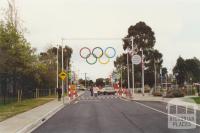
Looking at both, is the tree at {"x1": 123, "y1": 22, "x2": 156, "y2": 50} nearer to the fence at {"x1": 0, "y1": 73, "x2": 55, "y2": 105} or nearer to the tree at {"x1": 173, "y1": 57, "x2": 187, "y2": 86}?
the tree at {"x1": 173, "y1": 57, "x2": 187, "y2": 86}

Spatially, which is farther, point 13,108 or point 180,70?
point 180,70

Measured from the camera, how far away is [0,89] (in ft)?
158

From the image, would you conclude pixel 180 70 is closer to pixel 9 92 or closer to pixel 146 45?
pixel 146 45

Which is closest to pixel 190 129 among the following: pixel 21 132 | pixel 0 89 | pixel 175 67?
pixel 21 132

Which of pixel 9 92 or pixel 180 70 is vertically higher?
pixel 180 70

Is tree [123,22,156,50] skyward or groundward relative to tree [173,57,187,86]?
skyward

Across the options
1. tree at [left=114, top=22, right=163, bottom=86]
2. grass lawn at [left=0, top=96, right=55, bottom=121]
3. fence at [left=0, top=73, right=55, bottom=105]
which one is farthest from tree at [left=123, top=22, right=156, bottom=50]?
grass lawn at [left=0, top=96, right=55, bottom=121]

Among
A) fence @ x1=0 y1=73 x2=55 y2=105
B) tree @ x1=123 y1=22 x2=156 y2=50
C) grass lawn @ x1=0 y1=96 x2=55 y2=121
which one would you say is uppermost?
tree @ x1=123 y1=22 x2=156 y2=50

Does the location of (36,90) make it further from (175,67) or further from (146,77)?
(175,67)

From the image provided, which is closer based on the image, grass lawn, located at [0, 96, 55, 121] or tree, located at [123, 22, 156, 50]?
grass lawn, located at [0, 96, 55, 121]

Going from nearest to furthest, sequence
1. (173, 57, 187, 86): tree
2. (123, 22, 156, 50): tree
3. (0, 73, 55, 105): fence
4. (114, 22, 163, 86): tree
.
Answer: (0, 73, 55, 105): fence → (114, 22, 163, 86): tree → (123, 22, 156, 50): tree → (173, 57, 187, 86): tree

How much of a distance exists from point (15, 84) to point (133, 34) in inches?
2591

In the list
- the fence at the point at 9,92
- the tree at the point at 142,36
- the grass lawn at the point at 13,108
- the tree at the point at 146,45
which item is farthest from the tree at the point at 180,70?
the grass lawn at the point at 13,108

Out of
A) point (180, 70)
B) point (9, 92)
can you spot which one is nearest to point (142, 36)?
point (180, 70)
